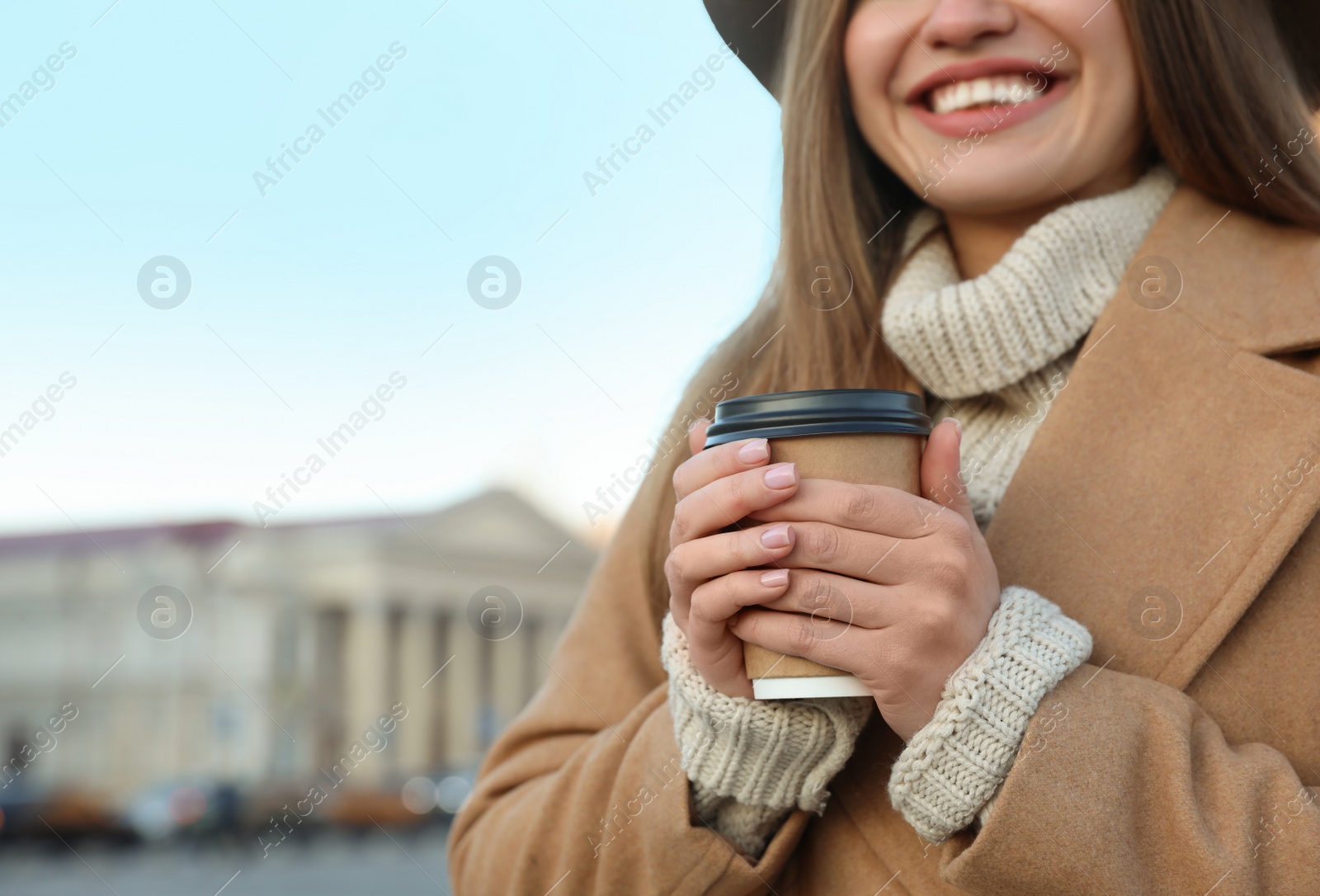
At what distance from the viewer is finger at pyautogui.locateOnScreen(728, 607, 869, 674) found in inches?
37.4

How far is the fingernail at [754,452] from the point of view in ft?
3.13

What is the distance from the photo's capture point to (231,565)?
37062 millimetres

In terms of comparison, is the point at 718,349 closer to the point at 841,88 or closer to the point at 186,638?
the point at 841,88

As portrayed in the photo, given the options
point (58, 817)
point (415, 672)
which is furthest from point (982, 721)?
point (415, 672)

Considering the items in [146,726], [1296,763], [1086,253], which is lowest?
[146,726]

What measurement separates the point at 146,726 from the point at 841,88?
131 feet

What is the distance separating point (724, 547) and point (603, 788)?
0.52 m

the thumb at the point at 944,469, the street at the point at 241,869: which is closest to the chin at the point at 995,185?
the thumb at the point at 944,469

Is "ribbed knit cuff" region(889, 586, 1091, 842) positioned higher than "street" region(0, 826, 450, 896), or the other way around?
"ribbed knit cuff" region(889, 586, 1091, 842)

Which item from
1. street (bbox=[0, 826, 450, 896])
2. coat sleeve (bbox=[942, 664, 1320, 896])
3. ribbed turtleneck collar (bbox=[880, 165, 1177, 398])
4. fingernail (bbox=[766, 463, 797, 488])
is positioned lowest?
street (bbox=[0, 826, 450, 896])

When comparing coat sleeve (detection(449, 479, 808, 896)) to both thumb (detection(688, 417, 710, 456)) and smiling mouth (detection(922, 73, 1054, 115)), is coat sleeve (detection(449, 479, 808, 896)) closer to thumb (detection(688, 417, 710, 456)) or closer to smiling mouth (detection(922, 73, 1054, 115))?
thumb (detection(688, 417, 710, 456))

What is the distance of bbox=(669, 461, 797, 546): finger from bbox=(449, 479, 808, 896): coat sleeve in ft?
1.11

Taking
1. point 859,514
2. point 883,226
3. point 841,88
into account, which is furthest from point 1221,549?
point 841,88

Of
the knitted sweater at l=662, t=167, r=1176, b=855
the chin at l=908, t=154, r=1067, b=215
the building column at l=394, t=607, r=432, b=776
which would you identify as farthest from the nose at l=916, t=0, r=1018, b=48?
the building column at l=394, t=607, r=432, b=776
